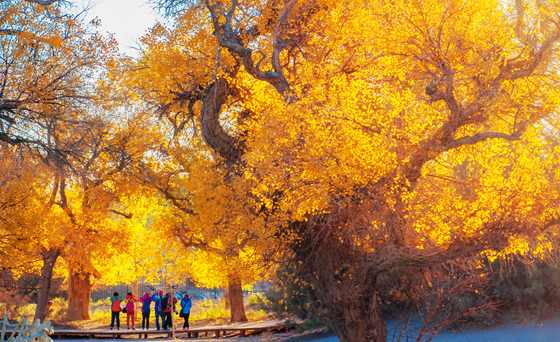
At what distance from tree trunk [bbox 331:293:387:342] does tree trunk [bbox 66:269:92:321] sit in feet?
54.0

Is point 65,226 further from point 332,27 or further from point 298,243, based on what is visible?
point 332,27

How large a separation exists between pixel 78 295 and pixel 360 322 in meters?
17.7

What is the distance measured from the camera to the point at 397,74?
351 inches

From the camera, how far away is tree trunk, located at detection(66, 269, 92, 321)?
23.1 metres

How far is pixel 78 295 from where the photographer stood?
77.0 ft

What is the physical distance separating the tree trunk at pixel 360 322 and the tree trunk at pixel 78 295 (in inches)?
648

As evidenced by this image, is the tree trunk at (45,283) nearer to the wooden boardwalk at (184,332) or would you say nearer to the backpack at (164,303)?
the wooden boardwalk at (184,332)

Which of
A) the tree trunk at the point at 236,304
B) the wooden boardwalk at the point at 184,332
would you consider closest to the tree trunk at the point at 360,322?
the wooden boardwalk at the point at 184,332

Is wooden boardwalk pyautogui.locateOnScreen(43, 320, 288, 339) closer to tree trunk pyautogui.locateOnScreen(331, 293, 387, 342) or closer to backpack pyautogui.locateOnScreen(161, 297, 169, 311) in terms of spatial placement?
backpack pyautogui.locateOnScreen(161, 297, 169, 311)

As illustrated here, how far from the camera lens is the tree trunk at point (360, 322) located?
393 inches

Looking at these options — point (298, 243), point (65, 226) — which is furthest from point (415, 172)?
point (65, 226)

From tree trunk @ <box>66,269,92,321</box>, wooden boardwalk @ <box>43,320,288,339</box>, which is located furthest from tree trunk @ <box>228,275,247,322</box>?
tree trunk @ <box>66,269,92,321</box>

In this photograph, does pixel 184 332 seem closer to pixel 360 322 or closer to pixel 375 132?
pixel 360 322

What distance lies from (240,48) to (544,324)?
10.8 meters
